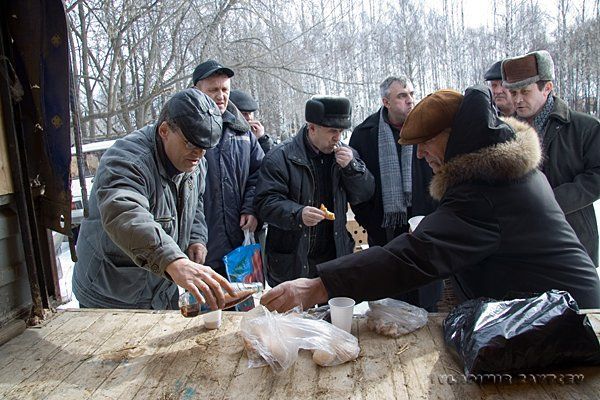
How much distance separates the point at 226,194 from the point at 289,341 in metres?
1.50

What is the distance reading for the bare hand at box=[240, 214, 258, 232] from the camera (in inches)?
112

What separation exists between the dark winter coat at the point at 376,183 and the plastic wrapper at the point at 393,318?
53.8 inches

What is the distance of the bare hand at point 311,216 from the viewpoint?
8.80 ft

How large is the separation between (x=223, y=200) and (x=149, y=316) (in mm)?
1046

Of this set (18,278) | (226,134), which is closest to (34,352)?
(18,278)

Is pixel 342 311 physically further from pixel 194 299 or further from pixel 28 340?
pixel 28 340

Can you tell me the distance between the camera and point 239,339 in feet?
5.59

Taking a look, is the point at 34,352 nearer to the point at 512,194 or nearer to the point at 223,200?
the point at 223,200

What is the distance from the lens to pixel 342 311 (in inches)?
64.1

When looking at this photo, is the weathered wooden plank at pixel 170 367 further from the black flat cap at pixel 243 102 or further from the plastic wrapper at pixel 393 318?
the black flat cap at pixel 243 102

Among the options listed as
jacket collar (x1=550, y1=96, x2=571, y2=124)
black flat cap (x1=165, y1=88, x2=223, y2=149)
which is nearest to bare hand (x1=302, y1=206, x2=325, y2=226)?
black flat cap (x1=165, y1=88, x2=223, y2=149)

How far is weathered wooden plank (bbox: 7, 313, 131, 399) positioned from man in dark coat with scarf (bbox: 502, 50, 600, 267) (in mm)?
2498

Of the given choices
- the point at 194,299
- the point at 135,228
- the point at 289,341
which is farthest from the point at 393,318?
the point at 135,228

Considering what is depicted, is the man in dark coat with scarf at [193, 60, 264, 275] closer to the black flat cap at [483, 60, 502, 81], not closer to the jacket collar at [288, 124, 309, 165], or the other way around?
the jacket collar at [288, 124, 309, 165]
